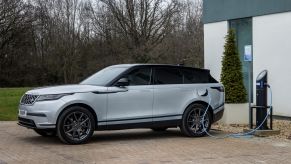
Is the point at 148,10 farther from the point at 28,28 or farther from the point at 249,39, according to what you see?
the point at 249,39

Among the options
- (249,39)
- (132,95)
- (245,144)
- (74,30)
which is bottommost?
(245,144)

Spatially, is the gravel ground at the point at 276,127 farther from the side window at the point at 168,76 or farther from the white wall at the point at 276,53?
the side window at the point at 168,76

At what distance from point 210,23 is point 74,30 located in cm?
3436

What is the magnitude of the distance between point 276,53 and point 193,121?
4.85 metres

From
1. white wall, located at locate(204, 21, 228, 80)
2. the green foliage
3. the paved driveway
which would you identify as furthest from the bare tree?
the paved driveway

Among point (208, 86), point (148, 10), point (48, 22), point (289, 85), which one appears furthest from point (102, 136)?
point (48, 22)

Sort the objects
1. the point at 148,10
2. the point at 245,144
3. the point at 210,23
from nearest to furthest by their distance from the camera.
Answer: the point at 245,144
the point at 210,23
the point at 148,10

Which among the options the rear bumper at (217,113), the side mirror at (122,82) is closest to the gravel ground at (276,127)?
the rear bumper at (217,113)

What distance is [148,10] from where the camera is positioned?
50.8 metres

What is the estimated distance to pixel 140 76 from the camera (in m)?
12.0

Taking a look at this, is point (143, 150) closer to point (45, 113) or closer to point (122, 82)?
point (122, 82)

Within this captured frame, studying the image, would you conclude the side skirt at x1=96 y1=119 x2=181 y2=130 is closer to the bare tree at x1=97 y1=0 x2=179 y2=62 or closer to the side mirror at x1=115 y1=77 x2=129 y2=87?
the side mirror at x1=115 y1=77 x2=129 y2=87

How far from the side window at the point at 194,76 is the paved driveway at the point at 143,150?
1324 millimetres

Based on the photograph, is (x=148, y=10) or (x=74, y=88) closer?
(x=74, y=88)
